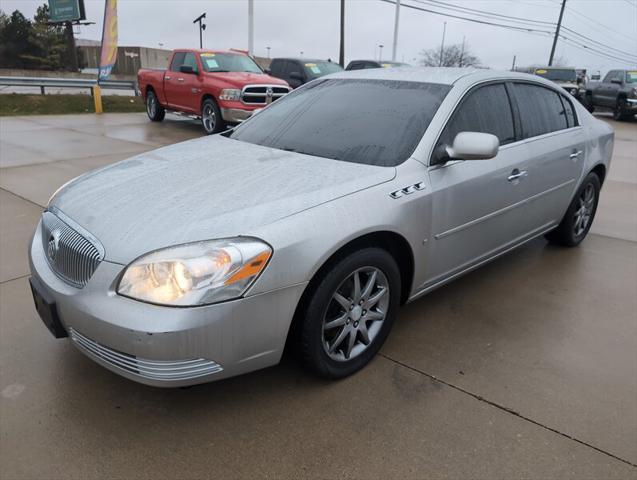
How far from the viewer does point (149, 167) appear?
117 inches

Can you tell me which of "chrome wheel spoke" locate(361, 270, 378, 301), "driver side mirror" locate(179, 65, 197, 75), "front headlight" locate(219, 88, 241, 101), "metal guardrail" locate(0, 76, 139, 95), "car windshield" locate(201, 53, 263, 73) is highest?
"car windshield" locate(201, 53, 263, 73)

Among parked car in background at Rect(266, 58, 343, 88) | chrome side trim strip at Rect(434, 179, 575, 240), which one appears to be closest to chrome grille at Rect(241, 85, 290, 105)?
parked car in background at Rect(266, 58, 343, 88)

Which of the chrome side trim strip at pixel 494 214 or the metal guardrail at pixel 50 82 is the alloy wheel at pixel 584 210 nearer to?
the chrome side trim strip at pixel 494 214

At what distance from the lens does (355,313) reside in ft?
8.52

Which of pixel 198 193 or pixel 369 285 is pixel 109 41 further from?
pixel 369 285

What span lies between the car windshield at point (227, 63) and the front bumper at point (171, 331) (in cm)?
1006

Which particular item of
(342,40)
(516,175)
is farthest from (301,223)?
(342,40)

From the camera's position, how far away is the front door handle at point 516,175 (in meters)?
3.37

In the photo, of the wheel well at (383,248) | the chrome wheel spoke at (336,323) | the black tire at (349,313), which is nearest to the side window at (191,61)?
the wheel well at (383,248)

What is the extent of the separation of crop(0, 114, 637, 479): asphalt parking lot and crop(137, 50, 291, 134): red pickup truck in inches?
296

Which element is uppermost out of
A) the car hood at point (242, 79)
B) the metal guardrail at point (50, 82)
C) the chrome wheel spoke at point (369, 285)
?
the car hood at point (242, 79)

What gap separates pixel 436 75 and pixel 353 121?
2.32 ft

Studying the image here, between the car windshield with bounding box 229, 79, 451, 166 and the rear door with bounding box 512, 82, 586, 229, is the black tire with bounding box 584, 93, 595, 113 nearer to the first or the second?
the rear door with bounding box 512, 82, 586, 229

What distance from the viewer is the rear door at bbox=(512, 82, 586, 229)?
367 cm
